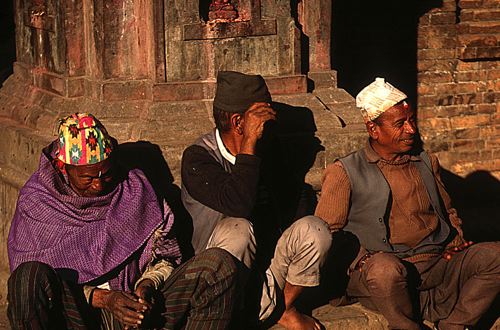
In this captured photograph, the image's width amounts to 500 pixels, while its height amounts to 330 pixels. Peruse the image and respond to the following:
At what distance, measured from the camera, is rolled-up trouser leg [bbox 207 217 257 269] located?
5.71 m

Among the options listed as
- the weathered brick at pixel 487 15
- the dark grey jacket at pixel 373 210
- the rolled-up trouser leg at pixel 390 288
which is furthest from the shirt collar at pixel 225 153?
the weathered brick at pixel 487 15

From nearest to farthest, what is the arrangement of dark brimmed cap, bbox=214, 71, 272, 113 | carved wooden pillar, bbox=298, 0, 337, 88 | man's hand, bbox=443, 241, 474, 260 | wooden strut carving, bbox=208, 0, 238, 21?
dark brimmed cap, bbox=214, 71, 272, 113 < man's hand, bbox=443, 241, 474, 260 < wooden strut carving, bbox=208, 0, 238, 21 < carved wooden pillar, bbox=298, 0, 337, 88

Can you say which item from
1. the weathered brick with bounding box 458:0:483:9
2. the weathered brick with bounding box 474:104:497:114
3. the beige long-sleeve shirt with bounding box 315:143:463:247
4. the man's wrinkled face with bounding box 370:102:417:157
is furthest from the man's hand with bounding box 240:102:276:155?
the weathered brick with bounding box 474:104:497:114

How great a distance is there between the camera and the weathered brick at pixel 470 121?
30.2 feet

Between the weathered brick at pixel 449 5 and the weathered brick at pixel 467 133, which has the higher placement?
the weathered brick at pixel 449 5

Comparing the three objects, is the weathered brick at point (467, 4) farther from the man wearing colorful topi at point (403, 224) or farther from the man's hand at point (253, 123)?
the man's hand at point (253, 123)

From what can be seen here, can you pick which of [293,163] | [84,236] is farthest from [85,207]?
[293,163]

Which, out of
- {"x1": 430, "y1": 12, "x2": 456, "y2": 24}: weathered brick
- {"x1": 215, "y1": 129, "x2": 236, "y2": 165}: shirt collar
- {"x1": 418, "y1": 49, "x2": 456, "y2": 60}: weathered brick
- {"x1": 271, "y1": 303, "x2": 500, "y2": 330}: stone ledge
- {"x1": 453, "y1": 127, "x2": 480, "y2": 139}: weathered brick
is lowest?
{"x1": 271, "y1": 303, "x2": 500, "y2": 330}: stone ledge

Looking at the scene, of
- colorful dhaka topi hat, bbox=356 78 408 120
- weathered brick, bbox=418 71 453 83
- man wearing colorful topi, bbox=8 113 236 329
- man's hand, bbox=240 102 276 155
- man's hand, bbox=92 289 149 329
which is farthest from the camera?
weathered brick, bbox=418 71 453 83

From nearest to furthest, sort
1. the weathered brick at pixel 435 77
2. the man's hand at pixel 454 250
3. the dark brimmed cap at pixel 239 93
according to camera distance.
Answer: the dark brimmed cap at pixel 239 93 → the man's hand at pixel 454 250 → the weathered brick at pixel 435 77

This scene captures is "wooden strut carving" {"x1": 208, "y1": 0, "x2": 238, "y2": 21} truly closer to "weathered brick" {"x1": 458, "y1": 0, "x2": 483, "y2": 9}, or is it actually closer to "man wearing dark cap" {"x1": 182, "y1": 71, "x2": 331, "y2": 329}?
"man wearing dark cap" {"x1": 182, "y1": 71, "x2": 331, "y2": 329}

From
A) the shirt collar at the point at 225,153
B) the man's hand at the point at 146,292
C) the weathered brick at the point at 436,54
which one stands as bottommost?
the man's hand at the point at 146,292

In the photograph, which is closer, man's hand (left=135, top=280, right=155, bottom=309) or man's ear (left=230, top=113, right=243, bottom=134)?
man's hand (left=135, top=280, right=155, bottom=309)

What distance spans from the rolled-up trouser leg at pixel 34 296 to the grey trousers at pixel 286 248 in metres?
0.87
